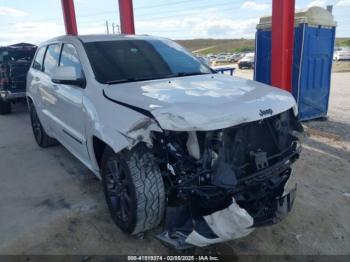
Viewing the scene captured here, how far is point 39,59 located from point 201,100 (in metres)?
3.85

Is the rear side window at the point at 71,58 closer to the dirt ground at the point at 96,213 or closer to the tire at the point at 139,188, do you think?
the tire at the point at 139,188

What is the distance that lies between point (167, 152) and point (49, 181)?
2.53m

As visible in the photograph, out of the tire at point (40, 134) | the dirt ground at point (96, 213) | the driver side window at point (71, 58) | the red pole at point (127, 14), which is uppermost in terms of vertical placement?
the red pole at point (127, 14)

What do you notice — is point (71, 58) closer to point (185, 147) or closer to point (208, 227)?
point (185, 147)

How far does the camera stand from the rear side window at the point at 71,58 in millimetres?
3646

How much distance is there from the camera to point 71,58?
3938mm

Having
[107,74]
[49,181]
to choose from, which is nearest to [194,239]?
[107,74]

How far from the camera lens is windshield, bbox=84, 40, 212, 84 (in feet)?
11.4

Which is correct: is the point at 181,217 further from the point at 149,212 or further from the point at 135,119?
the point at 135,119

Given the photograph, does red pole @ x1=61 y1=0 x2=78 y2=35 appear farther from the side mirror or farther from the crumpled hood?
the crumpled hood

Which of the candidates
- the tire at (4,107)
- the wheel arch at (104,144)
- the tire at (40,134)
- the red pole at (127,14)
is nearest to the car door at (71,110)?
the wheel arch at (104,144)

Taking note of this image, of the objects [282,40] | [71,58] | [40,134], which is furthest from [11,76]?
[282,40]

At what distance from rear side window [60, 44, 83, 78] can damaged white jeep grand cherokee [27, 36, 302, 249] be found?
42 mm

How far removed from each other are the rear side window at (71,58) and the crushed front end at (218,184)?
5.05 ft
